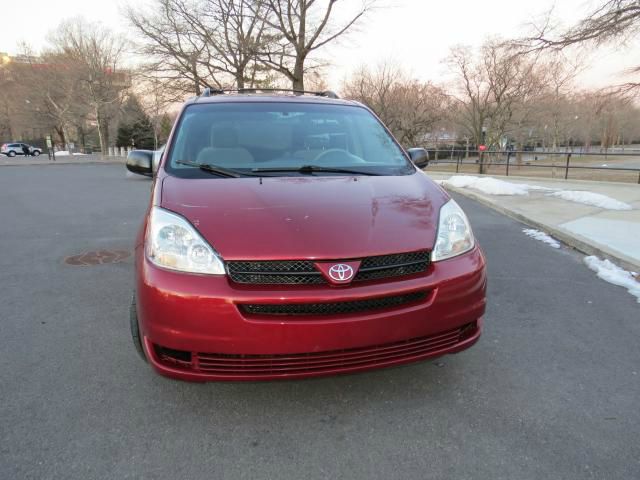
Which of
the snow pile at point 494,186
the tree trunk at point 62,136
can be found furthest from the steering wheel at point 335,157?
the tree trunk at point 62,136

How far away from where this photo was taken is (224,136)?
330 cm

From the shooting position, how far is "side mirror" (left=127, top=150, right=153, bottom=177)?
376 cm

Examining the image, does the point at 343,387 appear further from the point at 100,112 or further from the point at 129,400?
the point at 100,112

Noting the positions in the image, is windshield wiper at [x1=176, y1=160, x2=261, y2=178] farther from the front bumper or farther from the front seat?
the front bumper

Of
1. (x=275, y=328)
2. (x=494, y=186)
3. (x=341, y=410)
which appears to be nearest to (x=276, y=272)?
(x=275, y=328)

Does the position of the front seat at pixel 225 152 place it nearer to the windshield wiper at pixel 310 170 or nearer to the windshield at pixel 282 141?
the windshield at pixel 282 141

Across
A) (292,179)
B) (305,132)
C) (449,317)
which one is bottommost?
(449,317)

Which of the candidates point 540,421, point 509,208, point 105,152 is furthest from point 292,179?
point 105,152

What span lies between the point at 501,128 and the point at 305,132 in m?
39.9

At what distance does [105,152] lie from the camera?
163 feet

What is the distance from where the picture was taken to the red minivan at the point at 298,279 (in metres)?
1.99

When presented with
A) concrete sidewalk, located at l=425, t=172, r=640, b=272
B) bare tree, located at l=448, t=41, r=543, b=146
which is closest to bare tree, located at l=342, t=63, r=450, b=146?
bare tree, located at l=448, t=41, r=543, b=146

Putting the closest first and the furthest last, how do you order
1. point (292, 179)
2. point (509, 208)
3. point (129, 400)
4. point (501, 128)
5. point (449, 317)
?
1. point (449, 317)
2. point (129, 400)
3. point (292, 179)
4. point (509, 208)
5. point (501, 128)

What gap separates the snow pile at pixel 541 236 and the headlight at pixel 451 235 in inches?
159
